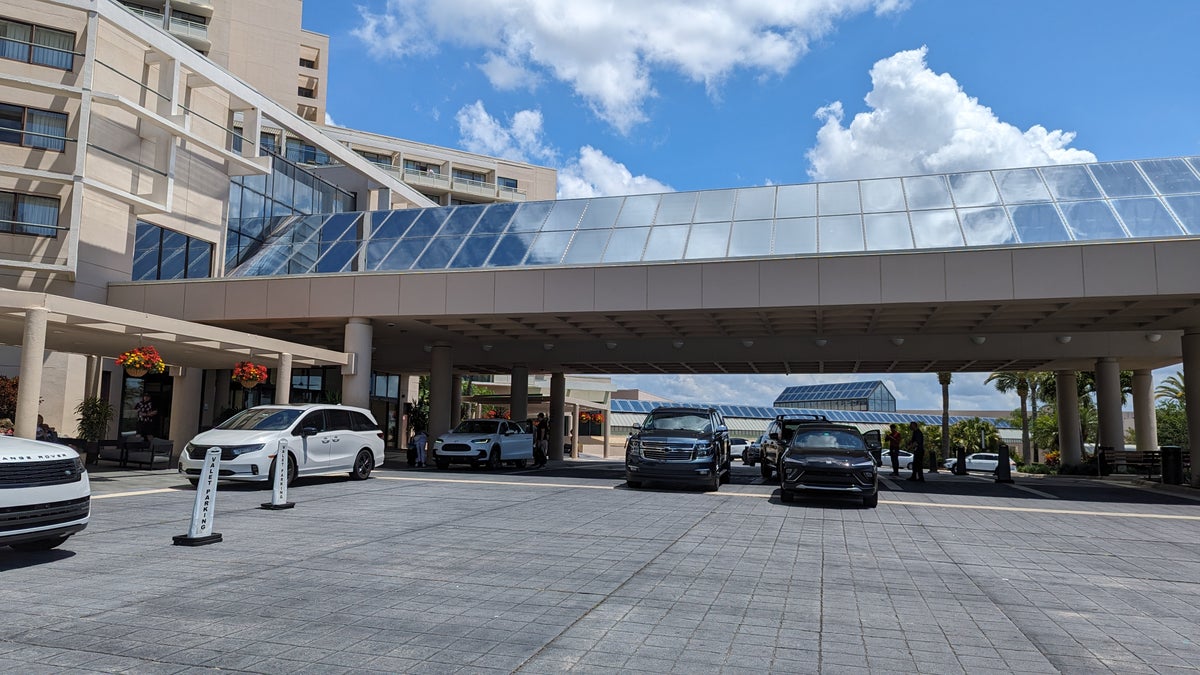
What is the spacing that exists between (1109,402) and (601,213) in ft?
70.9

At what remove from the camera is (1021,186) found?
877 inches

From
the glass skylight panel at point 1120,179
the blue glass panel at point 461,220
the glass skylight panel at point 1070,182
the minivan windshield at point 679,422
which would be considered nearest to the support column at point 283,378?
the blue glass panel at point 461,220

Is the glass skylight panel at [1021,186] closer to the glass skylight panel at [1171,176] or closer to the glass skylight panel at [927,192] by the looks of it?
the glass skylight panel at [927,192]

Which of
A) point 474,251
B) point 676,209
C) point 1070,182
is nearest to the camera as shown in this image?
point 1070,182

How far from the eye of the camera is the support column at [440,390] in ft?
94.1

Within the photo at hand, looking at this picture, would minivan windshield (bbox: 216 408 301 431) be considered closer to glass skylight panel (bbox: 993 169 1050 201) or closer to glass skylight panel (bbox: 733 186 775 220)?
glass skylight panel (bbox: 733 186 775 220)

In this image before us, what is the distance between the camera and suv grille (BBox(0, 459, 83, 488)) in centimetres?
746

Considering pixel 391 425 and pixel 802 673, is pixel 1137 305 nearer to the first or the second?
pixel 802 673

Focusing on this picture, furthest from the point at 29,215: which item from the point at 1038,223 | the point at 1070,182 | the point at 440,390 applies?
the point at 1070,182

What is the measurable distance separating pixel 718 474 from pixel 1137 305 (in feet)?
39.4

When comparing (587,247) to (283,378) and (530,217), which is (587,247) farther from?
(283,378)

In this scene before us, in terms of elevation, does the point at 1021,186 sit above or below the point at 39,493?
above

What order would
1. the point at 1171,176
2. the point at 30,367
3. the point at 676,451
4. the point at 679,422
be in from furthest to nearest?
1. the point at 1171,176
2. the point at 679,422
3. the point at 676,451
4. the point at 30,367

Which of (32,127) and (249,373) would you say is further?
(32,127)
